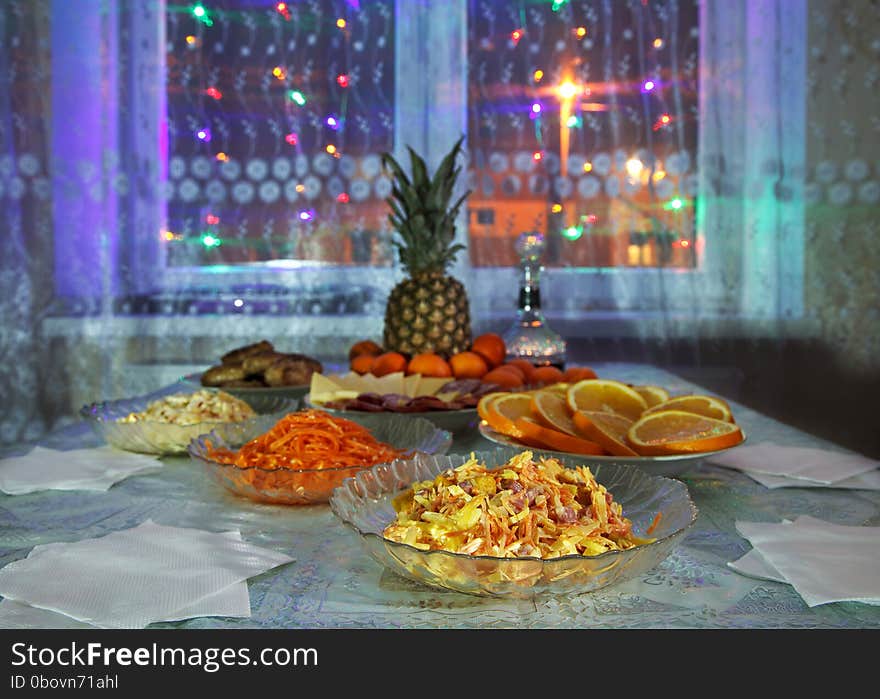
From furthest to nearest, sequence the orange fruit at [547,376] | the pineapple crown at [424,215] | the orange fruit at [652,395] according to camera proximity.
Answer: the pineapple crown at [424,215] → the orange fruit at [547,376] → the orange fruit at [652,395]

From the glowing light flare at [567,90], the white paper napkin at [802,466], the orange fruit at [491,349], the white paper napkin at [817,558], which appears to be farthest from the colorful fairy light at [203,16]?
the white paper napkin at [817,558]

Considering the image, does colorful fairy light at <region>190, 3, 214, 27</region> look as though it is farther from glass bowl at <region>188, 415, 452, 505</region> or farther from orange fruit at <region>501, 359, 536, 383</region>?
glass bowl at <region>188, 415, 452, 505</region>

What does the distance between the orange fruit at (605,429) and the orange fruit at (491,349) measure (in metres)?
0.79

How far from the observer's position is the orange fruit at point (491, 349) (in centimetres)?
204

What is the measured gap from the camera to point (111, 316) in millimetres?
3836

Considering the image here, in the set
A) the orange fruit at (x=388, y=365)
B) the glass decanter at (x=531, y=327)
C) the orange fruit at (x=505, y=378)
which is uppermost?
the glass decanter at (x=531, y=327)

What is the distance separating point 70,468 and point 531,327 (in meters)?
1.29

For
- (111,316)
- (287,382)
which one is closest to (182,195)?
(111,316)

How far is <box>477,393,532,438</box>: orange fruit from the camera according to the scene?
48.6 inches

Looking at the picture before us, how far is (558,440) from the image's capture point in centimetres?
117

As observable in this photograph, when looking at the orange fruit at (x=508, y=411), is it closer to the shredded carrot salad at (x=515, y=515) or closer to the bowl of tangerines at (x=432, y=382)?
the bowl of tangerines at (x=432, y=382)

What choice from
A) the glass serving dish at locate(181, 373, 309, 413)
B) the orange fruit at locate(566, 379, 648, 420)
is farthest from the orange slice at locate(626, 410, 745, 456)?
the glass serving dish at locate(181, 373, 309, 413)
